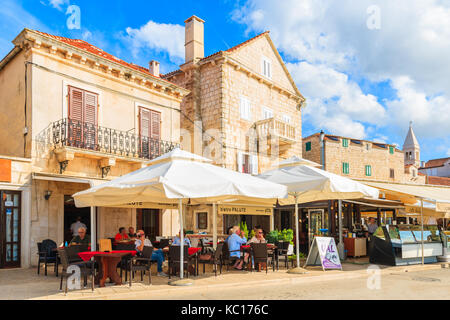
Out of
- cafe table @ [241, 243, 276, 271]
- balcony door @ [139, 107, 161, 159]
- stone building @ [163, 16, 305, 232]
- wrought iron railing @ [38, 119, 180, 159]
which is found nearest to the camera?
cafe table @ [241, 243, 276, 271]

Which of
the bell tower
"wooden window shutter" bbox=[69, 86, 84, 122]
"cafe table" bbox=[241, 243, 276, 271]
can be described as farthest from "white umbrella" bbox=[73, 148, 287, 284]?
the bell tower

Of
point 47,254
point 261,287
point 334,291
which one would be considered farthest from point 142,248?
point 334,291

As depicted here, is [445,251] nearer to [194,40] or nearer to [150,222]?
[150,222]

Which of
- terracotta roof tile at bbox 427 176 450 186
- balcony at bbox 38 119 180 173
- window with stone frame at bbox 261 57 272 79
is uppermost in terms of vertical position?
window with stone frame at bbox 261 57 272 79

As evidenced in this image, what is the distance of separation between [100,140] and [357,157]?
2683 centimetres

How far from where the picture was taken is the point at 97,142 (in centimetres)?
1431

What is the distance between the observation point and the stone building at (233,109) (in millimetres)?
20797

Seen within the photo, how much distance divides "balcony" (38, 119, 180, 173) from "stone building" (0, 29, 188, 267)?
0.04 m

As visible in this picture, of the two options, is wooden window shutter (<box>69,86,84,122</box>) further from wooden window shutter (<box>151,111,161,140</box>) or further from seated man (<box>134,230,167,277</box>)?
seated man (<box>134,230,167,277</box>)

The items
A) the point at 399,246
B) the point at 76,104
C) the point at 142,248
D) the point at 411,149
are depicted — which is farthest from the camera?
the point at 411,149

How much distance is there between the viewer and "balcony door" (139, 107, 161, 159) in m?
16.1

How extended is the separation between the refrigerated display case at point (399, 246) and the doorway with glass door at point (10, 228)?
11434 mm

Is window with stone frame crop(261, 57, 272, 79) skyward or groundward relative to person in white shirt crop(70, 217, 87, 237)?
skyward

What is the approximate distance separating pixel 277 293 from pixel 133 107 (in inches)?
423
